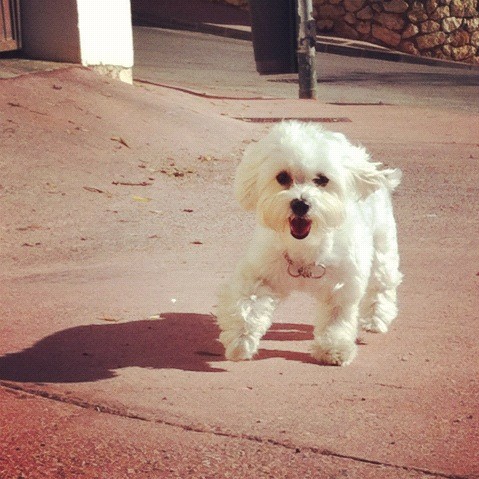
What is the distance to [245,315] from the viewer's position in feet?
19.0

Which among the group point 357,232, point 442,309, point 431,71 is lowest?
point 431,71

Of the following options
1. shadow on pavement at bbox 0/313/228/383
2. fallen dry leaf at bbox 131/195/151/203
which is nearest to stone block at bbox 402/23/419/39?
fallen dry leaf at bbox 131/195/151/203

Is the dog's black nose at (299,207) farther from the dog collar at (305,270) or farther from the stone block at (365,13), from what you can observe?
the stone block at (365,13)

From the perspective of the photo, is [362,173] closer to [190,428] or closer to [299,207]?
[299,207]

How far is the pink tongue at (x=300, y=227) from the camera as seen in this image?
559 centimetres

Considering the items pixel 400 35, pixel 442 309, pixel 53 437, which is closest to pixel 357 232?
pixel 442 309

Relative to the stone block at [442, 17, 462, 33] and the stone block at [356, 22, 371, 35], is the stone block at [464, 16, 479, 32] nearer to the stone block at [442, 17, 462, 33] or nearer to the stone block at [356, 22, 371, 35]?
the stone block at [442, 17, 462, 33]

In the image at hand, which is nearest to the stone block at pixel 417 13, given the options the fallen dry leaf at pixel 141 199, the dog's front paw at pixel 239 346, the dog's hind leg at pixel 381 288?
the fallen dry leaf at pixel 141 199

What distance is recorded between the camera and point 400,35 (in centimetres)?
2612

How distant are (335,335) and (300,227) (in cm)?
62

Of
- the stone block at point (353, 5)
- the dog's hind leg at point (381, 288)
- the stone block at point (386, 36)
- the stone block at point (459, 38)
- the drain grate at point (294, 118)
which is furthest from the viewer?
the stone block at point (353, 5)

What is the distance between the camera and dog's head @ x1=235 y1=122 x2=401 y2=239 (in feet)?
18.1

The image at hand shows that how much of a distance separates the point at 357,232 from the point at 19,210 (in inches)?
176

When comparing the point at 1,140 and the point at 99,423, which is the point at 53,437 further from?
the point at 1,140
